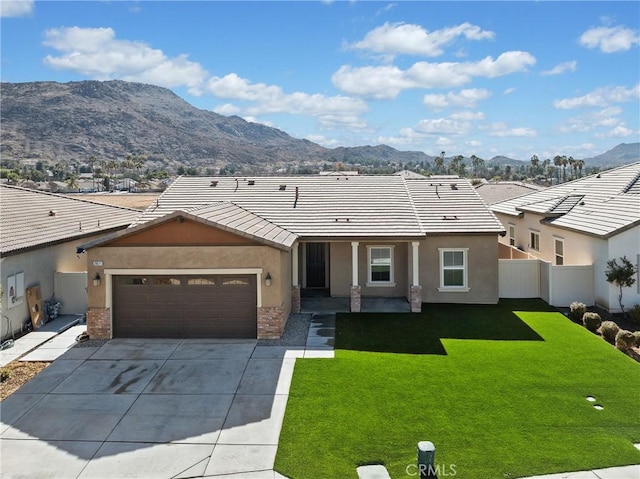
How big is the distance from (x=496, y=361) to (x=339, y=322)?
531 cm

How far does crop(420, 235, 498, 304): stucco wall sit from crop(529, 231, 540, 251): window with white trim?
592 centimetres

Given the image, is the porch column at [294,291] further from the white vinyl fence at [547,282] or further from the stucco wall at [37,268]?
the white vinyl fence at [547,282]

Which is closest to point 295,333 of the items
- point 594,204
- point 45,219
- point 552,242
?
point 45,219

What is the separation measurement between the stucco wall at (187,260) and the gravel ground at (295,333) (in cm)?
105

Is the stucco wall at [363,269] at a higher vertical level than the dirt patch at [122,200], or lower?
lower

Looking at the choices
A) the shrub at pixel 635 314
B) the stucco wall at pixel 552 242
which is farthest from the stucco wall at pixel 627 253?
the shrub at pixel 635 314

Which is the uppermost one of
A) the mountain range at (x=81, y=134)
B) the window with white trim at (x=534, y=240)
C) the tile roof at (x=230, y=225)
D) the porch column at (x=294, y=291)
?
the mountain range at (x=81, y=134)

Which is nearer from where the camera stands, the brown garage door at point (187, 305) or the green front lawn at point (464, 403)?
the green front lawn at point (464, 403)

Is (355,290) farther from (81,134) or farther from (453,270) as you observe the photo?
(81,134)

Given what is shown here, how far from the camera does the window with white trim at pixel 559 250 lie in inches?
802

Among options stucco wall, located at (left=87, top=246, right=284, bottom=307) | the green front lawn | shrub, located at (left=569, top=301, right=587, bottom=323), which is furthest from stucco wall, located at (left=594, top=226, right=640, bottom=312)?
stucco wall, located at (left=87, top=246, right=284, bottom=307)

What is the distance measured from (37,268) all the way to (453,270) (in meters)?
14.6

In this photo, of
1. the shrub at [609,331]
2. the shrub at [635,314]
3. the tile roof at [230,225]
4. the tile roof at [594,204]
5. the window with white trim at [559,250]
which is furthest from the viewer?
the window with white trim at [559,250]

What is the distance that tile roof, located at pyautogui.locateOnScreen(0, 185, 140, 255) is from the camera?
15.8 meters
